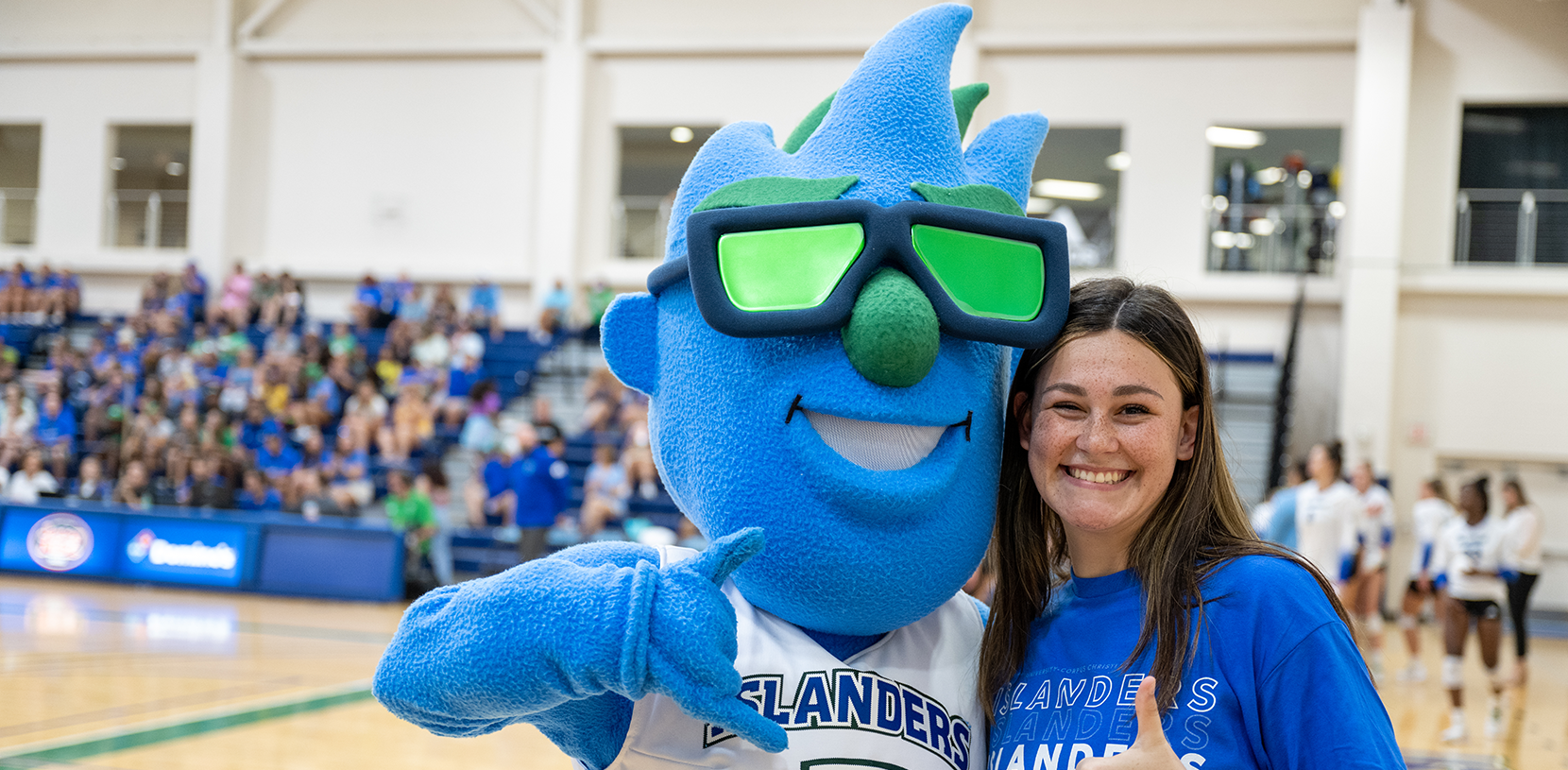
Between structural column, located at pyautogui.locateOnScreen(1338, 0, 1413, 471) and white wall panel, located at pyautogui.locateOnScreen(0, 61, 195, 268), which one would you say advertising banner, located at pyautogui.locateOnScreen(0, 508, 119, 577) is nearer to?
white wall panel, located at pyautogui.locateOnScreen(0, 61, 195, 268)

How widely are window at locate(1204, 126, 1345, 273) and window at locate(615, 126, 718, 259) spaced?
611 centimetres

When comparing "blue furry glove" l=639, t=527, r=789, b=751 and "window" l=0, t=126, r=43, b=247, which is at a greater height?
"window" l=0, t=126, r=43, b=247

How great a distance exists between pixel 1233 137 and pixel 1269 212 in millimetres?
1080

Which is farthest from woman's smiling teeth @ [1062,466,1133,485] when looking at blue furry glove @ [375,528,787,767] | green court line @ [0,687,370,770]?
green court line @ [0,687,370,770]

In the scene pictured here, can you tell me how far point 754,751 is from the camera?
5.12ft

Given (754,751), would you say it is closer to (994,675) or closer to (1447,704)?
(994,675)

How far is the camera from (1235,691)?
1.45 metres

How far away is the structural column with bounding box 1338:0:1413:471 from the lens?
13.0m

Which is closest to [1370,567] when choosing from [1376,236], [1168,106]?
[1376,236]

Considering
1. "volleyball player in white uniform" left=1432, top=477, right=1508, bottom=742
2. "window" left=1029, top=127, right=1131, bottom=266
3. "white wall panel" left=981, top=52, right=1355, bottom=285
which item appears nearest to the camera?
"volleyball player in white uniform" left=1432, top=477, right=1508, bottom=742

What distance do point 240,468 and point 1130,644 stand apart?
1199 centimetres

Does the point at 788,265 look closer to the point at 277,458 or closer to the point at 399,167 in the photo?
the point at 277,458

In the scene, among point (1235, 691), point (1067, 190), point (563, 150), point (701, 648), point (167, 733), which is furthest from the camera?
point (1067, 190)

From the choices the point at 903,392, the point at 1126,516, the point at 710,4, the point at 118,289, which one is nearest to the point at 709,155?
the point at 903,392
